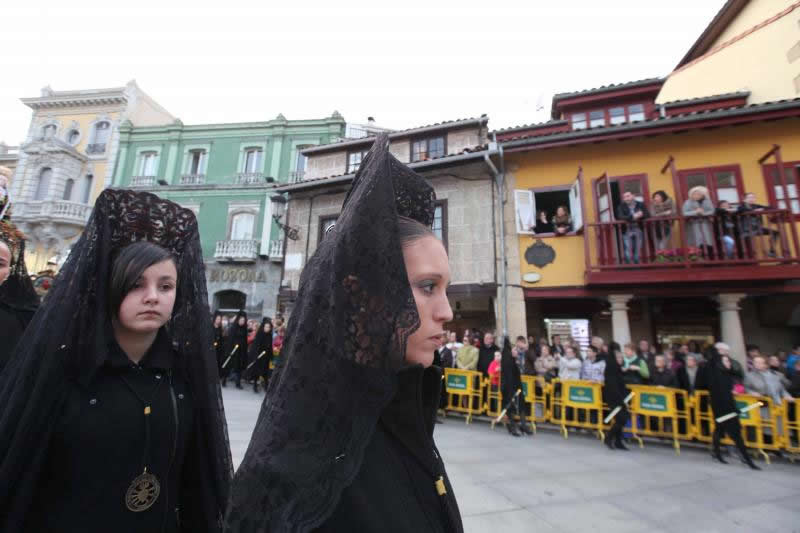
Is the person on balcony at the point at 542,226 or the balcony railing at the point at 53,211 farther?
the balcony railing at the point at 53,211

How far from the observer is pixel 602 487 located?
14.6ft

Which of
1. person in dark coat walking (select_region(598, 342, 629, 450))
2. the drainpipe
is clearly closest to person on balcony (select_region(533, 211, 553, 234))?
the drainpipe

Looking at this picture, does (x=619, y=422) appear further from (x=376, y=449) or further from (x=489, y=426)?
(x=376, y=449)

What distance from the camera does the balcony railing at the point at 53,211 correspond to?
20500 millimetres

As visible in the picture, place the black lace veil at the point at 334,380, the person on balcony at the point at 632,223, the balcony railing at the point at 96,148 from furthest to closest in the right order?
the balcony railing at the point at 96,148
the person on balcony at the point at 632,223
the black lace veil at the point at 334,380

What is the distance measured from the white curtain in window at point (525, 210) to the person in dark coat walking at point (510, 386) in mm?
4428

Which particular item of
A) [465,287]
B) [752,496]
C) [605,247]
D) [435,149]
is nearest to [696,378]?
[752,496]

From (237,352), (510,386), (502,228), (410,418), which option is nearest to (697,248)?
(502,228)

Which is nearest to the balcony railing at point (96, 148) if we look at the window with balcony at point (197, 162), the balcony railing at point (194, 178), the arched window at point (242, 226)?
the window with balcony at point (197, 162)

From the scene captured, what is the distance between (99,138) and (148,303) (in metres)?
29.3

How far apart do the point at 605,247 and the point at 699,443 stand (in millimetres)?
4749

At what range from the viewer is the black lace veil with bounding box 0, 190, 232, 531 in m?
1.29

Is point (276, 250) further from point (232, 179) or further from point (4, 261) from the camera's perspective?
point (4, 261)

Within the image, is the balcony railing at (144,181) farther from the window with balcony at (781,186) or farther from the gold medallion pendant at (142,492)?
the window with balcony at (781,186)
